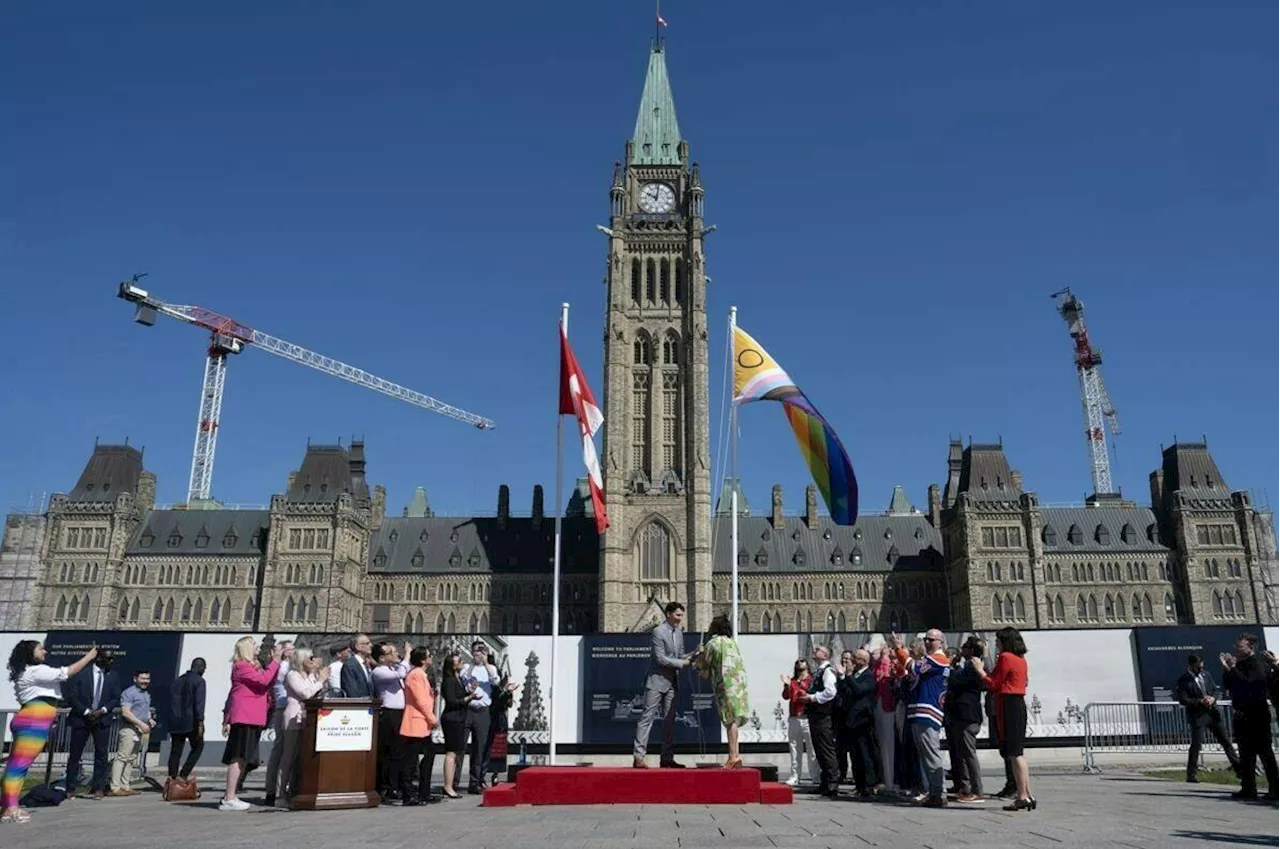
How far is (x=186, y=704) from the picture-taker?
49.5ft

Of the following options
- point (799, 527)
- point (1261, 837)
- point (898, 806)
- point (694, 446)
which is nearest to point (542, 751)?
point (898, 806)

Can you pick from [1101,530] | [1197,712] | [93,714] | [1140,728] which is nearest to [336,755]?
[93,714]

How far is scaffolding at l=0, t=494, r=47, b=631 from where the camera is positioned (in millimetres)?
75938

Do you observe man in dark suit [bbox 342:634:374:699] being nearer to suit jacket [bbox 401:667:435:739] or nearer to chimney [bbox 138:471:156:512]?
suit jacket [bbox 401:667:435:739]

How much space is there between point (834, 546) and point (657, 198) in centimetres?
3359

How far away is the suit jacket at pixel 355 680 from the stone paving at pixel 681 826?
166 cm

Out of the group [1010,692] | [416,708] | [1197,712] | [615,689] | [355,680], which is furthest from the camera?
[615,689]

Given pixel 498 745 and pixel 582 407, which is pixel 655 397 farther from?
pixel 498 745

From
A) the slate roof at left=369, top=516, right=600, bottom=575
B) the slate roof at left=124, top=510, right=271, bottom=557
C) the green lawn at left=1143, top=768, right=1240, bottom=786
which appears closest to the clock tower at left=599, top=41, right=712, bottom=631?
the slate roof at left=369, top=516, right=600, bottom=575

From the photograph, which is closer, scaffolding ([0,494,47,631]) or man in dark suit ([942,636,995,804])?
man in dark suit ([942,636,995,804])

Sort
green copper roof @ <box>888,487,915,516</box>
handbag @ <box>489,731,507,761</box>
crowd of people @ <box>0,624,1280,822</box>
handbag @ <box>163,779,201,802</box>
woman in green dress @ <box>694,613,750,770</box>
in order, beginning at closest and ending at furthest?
crowd of people @ <box>0,624,1280,822</box>
woman in green dress @ <box>694,613,750,770</box>
handbag @ <box>163,779,201,802</box>
handbag @ <box>489,731,507,761</box>
green copper roof @ <box>888,487,915,516</box>

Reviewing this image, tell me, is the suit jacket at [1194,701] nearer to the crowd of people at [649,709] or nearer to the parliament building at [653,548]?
the crowd of people at [649,709]

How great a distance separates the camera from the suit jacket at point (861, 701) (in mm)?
14227

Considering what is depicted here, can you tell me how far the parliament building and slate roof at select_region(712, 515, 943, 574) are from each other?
198 millimetres
